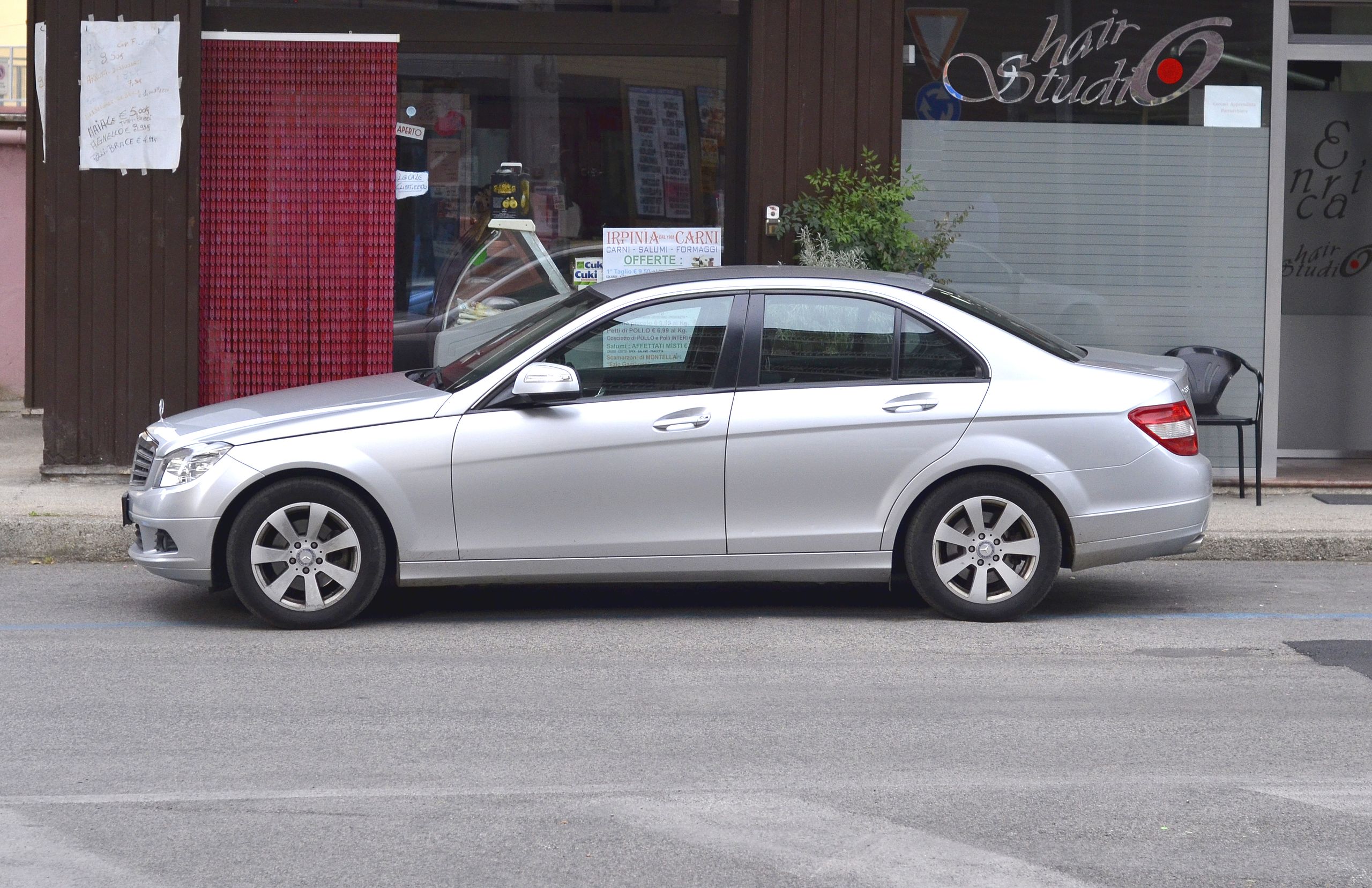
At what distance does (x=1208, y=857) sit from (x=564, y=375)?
353 cm

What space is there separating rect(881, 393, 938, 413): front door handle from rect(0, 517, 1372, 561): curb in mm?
2547

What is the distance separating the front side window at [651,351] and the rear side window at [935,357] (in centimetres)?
81

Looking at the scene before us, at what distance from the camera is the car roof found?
7.38m

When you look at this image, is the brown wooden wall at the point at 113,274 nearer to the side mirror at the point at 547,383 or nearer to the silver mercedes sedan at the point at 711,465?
the silver mercedes sedan at the point at 711,465

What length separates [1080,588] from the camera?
8.28 metres

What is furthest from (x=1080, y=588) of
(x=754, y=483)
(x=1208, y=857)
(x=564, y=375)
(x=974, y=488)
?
(x=1208, y=857)

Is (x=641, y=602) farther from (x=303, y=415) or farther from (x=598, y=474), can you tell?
(x=303, y=415)

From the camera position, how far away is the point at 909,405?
714cm

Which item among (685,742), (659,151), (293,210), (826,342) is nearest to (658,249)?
(659,151)

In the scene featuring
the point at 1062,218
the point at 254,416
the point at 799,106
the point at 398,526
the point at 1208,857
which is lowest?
the point at 1208,857

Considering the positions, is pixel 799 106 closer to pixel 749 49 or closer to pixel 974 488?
pixel 749 49

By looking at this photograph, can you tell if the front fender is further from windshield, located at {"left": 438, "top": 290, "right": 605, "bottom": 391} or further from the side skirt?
windshield, located at {"left": 438, "top": 290, "right": 605, "bottom": 391}

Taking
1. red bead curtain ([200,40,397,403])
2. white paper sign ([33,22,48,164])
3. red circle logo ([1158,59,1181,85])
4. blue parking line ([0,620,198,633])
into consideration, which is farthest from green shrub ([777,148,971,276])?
white paper sign ([33,22,48,164])

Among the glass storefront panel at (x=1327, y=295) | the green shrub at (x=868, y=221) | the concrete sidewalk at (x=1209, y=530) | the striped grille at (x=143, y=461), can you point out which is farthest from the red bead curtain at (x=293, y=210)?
the glass storefront panel at (x=1327, y=295)
